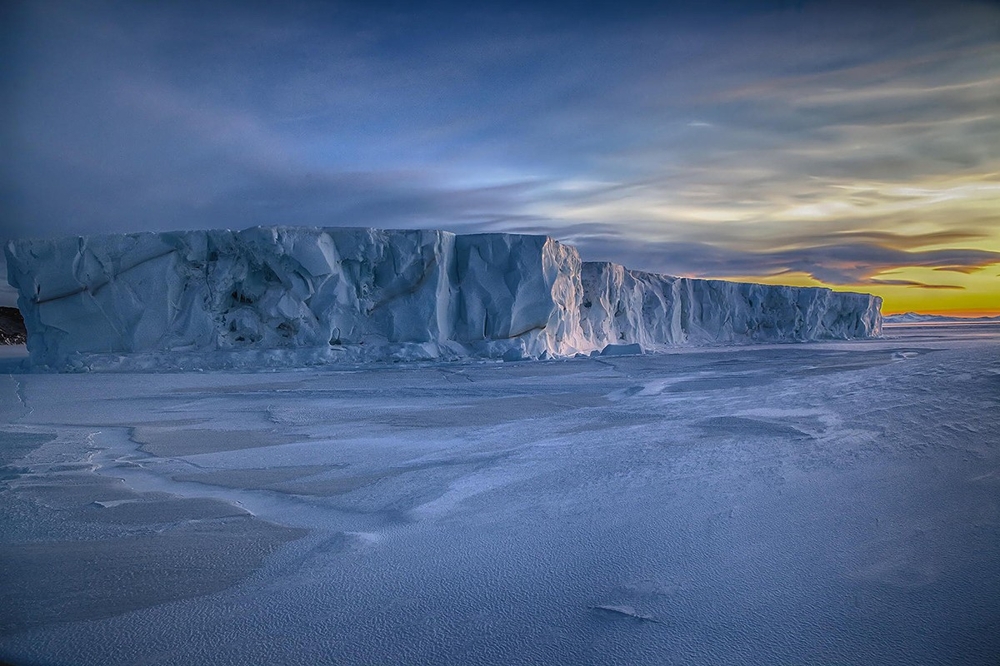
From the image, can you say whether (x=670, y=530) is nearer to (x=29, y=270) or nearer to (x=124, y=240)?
(x=124, y=240)

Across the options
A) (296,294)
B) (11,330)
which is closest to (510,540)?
(296,294)

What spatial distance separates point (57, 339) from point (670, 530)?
52.7 feet

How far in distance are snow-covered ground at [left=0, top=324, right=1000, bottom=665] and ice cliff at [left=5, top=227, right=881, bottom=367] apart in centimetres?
906

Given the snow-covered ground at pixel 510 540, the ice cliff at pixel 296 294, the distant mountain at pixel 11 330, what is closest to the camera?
the snow-covered ground at pixel 510 540

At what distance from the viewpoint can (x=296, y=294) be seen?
1498 cm

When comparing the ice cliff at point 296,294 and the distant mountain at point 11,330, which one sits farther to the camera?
the distant mountain at point 11,330

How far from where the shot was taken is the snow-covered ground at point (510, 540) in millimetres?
1924

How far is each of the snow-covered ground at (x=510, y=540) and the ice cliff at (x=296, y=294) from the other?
906cm

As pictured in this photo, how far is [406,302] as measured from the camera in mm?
15742

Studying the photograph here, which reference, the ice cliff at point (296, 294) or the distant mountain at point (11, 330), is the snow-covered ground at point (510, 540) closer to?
the ice cliff at point (296, 294)

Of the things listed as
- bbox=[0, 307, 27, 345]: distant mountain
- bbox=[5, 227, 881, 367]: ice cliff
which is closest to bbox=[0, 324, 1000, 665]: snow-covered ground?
bbox=[5, 227, 881, 367]: ice cliff

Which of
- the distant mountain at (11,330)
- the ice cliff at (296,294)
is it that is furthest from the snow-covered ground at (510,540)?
the distant mountain at (11,330)

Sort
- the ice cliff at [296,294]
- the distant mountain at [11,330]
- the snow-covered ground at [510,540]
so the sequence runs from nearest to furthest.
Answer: the snow-covered ground at [510,540] < the ice cliff at [296,294] < the distant mountain at [11,330]

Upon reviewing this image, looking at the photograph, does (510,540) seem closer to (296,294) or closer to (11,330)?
(296,294)
